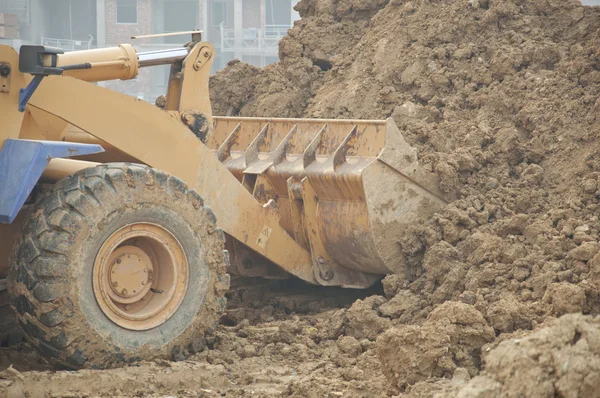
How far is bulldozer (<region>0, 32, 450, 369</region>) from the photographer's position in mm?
4746

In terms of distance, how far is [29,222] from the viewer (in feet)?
15.6

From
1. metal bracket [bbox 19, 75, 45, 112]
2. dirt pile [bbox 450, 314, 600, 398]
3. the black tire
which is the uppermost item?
metal bracket [bbox 19, 75, 45, 112]

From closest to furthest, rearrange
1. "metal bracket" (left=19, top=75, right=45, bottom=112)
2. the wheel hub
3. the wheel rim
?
"metal bracket" (left=19, top=75, right=45, bottom=112) < the wheel rim < the wheel hub

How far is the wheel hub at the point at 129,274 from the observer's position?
5.07m

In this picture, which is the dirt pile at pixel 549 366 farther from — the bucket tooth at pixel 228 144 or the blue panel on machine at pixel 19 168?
the bucket tooth at pixel 228 144

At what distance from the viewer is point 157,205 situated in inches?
203

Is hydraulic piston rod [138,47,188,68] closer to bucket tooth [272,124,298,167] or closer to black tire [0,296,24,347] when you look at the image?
bucket tooth [272,124,298,167]

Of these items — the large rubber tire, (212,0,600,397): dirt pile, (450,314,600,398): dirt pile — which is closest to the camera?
(450,314,600,398): dirt pile

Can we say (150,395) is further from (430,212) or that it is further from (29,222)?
(430,212)

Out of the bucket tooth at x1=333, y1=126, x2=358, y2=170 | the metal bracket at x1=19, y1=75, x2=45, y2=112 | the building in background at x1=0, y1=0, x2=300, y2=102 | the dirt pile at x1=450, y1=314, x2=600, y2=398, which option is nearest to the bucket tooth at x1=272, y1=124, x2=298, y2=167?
the bucket tooth at x1=333, y1=126, x2=358, y2=170

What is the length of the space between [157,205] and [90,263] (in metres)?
0.52

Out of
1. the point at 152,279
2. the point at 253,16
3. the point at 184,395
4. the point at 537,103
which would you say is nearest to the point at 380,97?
the point at 537,103

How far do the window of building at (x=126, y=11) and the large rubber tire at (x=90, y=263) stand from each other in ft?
93.7

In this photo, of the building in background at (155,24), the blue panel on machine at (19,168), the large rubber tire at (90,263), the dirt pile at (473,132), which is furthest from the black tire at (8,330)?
the building in background at (155,24)
